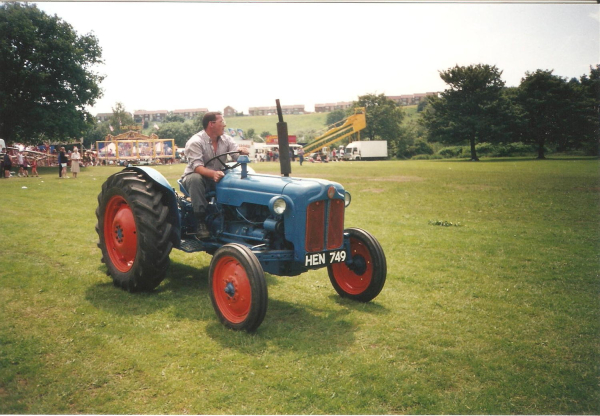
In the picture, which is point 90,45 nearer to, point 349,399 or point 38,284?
point 38,284

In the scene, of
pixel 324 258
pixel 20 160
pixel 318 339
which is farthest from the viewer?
pixel 20 160

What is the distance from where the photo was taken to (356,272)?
4926 mm

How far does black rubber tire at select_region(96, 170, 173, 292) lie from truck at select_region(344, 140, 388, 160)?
46.4 metres

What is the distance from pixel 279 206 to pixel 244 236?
770 mm

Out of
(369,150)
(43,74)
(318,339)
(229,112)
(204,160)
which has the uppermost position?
(369,150)

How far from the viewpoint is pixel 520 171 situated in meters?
20.2

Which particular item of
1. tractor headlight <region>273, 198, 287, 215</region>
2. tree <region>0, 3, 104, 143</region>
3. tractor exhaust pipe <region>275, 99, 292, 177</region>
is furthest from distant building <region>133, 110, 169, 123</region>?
tractor headlight <region>273, 198, 287, 215</region>

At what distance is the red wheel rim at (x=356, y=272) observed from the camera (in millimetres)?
4832

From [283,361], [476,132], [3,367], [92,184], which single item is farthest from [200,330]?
[476,132]

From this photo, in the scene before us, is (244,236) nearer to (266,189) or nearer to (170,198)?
(266,189)

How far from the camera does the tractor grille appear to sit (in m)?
4.28

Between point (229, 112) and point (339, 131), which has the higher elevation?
point (339, 131)

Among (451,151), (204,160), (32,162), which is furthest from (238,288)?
(451,151)

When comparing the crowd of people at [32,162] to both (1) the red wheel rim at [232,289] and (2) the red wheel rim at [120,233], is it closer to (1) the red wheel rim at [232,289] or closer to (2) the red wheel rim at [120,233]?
(2) the red wheel rim at [120,233]
